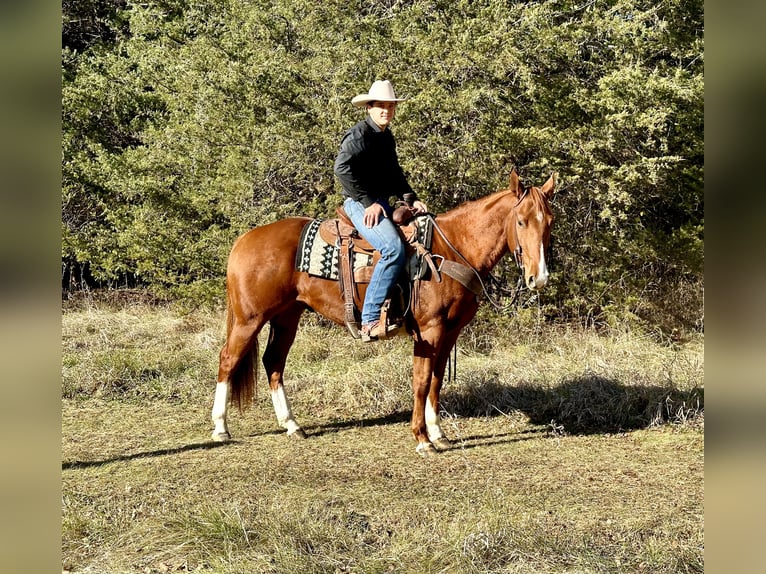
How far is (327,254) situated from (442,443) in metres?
1.80

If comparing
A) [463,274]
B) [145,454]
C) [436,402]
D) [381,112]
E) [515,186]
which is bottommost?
[145,454]

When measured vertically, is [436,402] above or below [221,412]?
above

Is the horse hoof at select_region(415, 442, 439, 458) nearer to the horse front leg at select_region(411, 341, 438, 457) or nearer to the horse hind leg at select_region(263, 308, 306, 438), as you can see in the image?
the horse front leg at select_region(411, 341, 438, 457)

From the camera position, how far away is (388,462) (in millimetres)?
5797

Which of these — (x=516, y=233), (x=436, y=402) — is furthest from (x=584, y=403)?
(x=516, y=233)

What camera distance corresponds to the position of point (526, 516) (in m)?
4.50

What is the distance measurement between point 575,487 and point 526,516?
84 cm

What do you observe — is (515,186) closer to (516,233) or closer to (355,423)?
(516,233)

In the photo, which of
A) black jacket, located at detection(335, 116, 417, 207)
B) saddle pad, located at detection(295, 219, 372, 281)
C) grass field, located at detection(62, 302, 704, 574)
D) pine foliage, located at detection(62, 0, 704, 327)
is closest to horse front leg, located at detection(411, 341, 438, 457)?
grass field, located at detection(62, 302, 704, 574)

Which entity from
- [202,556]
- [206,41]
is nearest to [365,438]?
[202,556]

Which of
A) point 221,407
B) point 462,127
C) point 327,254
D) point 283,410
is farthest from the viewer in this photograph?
point 462,127

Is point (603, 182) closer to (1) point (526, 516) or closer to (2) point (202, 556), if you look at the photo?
(1) point (526, 516)

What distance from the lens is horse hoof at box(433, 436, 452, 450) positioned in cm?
612

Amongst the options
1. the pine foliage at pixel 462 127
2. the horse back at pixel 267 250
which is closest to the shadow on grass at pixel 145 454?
the horse back at pixel 267 250
